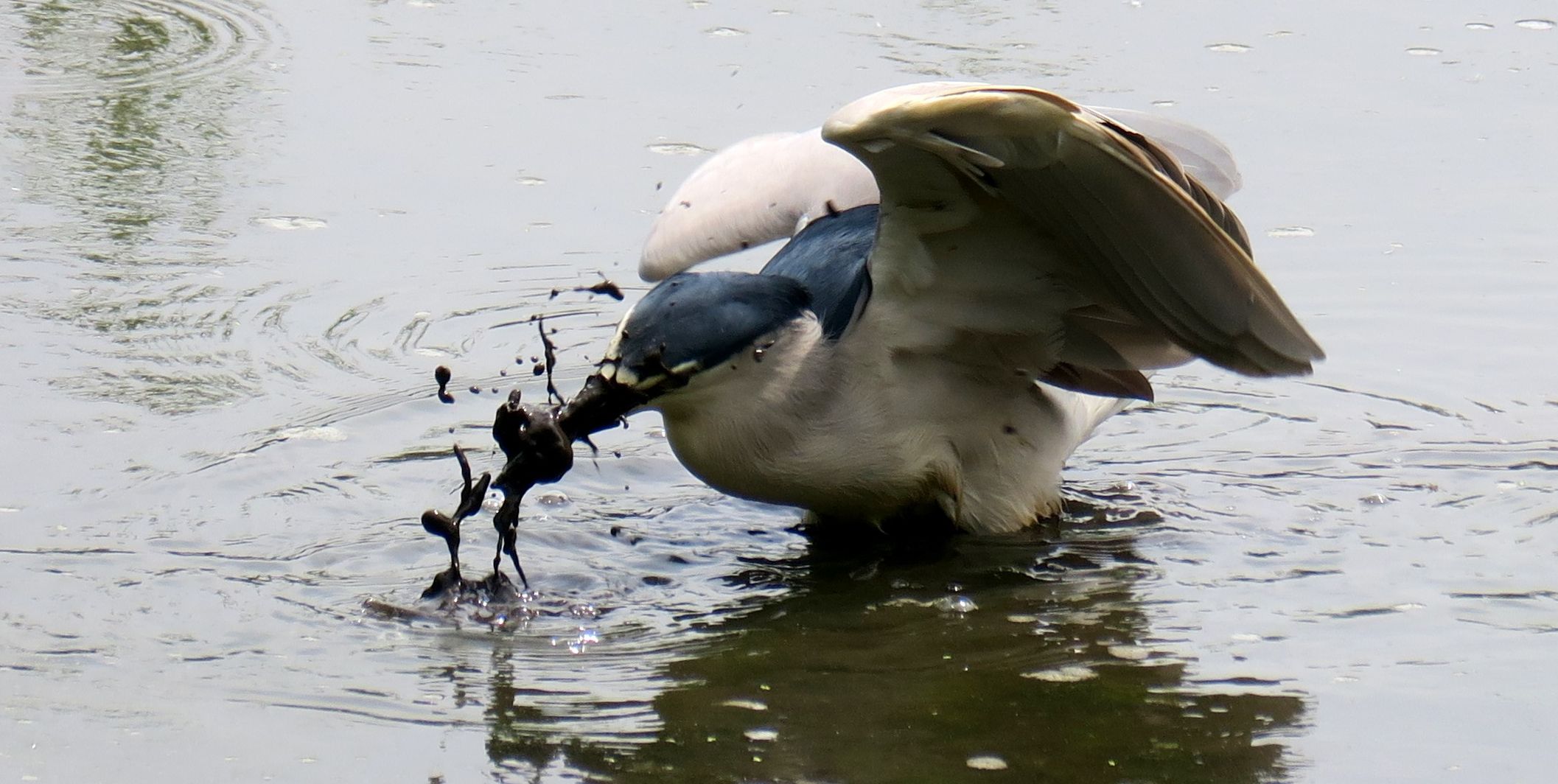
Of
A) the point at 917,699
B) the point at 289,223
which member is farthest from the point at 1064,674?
the point at 289,223

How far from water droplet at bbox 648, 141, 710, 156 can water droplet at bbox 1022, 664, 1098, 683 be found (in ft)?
12.3

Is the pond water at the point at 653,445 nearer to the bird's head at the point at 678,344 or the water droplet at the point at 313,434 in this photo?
the water droplet at the point at 313,434

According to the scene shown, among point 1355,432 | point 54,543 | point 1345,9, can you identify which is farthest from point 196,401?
point 1345,9

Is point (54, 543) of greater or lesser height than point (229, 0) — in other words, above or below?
below

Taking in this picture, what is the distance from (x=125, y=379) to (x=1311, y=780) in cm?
342

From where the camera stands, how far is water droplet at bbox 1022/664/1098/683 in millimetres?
3910

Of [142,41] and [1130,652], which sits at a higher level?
[142,41]

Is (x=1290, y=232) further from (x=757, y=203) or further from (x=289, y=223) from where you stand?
(x=289, y=223)

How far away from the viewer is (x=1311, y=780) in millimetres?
3406

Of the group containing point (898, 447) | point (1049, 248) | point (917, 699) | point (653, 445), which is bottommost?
point (653, 445)

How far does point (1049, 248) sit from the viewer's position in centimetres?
455

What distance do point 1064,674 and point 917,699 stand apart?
1.13 ft

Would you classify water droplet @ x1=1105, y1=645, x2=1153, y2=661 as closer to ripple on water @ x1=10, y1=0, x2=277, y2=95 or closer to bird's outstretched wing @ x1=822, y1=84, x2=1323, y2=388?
bird's outstretched wing @ x1=822, y1=84, x2=1323, y2=388

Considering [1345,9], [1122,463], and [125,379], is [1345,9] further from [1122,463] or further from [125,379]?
[125,379]
